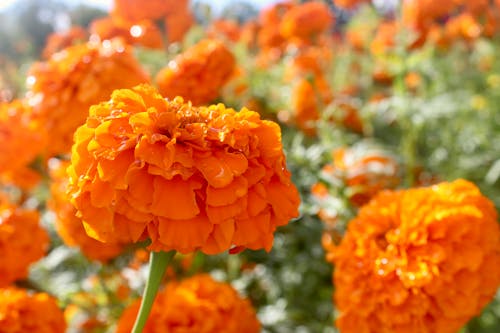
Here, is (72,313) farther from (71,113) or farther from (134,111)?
(134,111)

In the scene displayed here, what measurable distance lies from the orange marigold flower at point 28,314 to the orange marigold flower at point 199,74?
0.74 meters

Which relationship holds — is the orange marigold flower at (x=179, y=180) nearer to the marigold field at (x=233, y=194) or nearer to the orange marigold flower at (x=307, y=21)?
the marigold field at (x=233, y=194)

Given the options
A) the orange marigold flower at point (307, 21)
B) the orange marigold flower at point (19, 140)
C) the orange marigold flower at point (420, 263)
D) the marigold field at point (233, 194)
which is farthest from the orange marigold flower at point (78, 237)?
the orange marigold flower at point (307, 21)

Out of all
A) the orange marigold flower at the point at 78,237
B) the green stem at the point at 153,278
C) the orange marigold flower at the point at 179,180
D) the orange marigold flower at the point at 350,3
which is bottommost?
the orange marigold flower at the point at 350,3

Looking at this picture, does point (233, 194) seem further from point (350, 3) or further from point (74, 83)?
point (350, 3)

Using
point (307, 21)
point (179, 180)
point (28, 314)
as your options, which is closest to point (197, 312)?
point (28, 314)

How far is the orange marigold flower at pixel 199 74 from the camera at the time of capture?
1.85m

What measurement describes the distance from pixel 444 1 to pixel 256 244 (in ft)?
8.15

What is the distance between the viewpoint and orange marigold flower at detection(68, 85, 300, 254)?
0.85 metres

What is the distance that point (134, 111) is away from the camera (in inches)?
36.7

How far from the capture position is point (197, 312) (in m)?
1.38

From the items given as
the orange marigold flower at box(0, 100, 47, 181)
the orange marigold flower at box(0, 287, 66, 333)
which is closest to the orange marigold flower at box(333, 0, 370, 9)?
the orange marigold flower at box(0, 100, 47, 181)

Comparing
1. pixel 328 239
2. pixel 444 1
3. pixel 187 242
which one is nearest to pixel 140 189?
pixel 187 242

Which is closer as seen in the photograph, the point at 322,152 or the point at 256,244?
the point at 256,244
